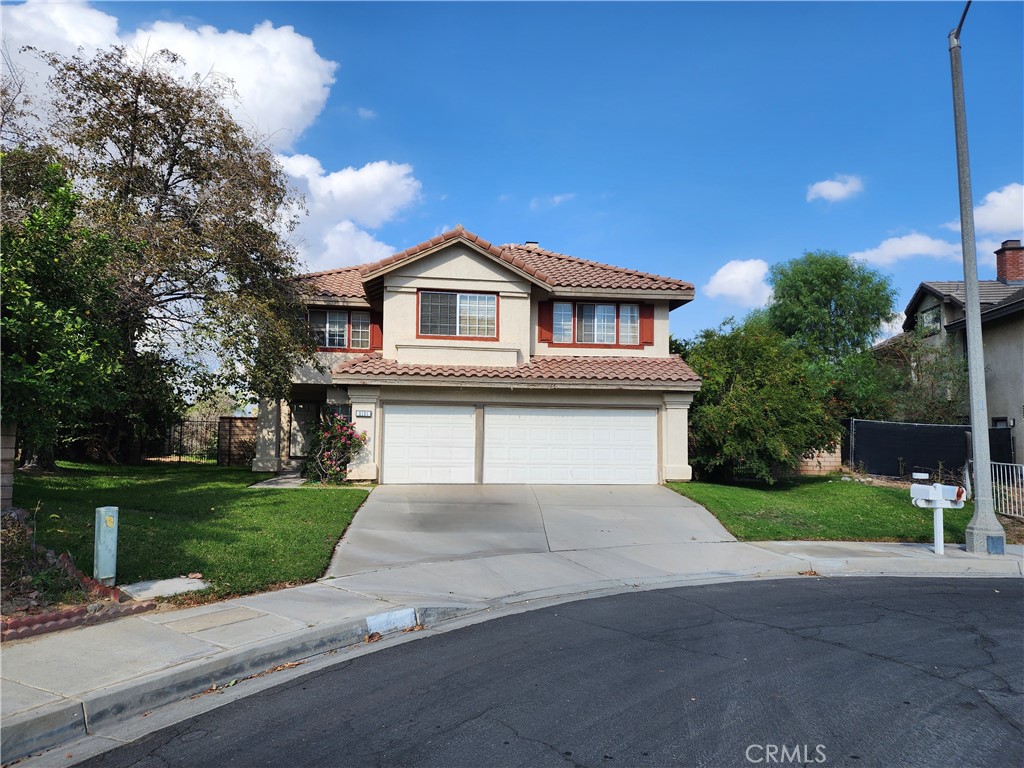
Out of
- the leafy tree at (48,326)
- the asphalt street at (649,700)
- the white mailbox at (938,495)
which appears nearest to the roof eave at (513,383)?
the white mailbox at (938,495)

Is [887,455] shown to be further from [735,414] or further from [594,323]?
[594,323]

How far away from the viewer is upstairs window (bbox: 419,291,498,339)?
1841cm

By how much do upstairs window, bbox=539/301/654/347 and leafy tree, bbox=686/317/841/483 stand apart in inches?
66.6

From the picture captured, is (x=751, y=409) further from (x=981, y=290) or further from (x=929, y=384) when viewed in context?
(x=981, y=290)

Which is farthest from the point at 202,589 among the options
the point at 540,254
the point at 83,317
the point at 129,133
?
→ the point at 540,254

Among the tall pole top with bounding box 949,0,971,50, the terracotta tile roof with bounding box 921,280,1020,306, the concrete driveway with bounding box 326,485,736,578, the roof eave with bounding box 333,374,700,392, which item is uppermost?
the tall pole top with bounding box 949,0,971,50

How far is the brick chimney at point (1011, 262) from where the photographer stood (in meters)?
27.5

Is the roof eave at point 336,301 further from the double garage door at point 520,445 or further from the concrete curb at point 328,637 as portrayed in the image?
the concrete curb at point 328,637

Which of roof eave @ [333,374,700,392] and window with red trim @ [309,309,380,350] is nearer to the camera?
roof eave @ [333,374,700,392]

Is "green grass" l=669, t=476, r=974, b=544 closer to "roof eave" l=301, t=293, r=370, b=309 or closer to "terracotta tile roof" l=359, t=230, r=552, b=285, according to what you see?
"terracotta tile roof" l=359, t=230, r=552, b=285

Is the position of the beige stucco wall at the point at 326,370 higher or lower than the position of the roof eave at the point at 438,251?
lower

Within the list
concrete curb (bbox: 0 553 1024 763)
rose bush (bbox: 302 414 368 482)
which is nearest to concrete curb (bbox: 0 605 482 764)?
concrete curb (bbox: 0 553 1024 763)

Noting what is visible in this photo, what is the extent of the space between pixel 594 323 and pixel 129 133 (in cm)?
1280

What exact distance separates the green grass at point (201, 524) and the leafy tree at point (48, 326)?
1.43m
